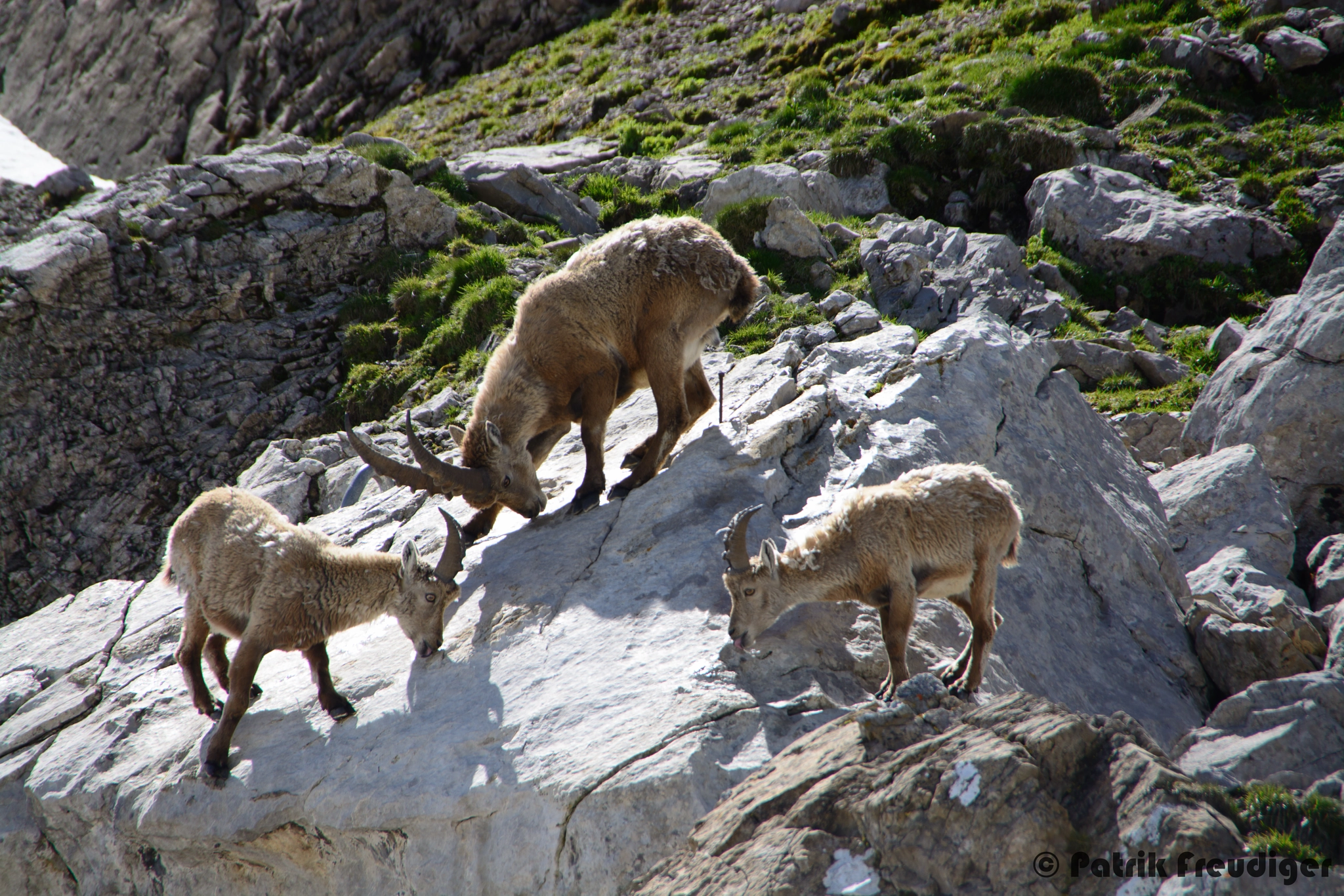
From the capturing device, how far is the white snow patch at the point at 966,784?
3.50 metres

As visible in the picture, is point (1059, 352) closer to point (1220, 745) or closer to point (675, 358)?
point (675, 358)

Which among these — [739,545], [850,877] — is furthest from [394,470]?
[850,877]

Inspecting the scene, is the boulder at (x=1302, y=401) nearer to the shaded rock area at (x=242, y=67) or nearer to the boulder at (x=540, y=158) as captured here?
the boulder at (x=540, y=158)

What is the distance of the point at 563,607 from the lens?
20.7ft

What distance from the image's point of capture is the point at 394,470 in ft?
24.4

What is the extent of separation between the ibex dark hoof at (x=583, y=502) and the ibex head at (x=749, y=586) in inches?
87.4

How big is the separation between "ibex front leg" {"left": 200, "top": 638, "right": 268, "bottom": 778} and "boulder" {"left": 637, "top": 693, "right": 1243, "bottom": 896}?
3252 millimetres

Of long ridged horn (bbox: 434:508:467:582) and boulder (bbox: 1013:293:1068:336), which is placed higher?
long ridged horn (bbox: 434:508:467:582)

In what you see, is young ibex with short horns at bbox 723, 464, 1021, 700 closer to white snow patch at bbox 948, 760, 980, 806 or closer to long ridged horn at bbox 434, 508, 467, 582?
white snow patch at bbox 948, 760, 980, 806

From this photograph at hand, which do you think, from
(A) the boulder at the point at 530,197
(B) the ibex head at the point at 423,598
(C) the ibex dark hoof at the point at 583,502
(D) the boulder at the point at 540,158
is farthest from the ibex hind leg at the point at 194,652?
(D) the boulder at the point at 540,158

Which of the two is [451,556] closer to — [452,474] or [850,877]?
[452,474]

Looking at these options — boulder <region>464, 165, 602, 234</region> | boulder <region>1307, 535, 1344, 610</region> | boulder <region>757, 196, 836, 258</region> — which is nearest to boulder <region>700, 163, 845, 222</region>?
boulder <region>757, 196, 836, 258</region>

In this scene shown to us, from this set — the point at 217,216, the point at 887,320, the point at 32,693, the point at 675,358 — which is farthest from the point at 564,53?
the point at 32,693

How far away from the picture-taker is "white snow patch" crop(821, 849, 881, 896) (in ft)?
11.3
